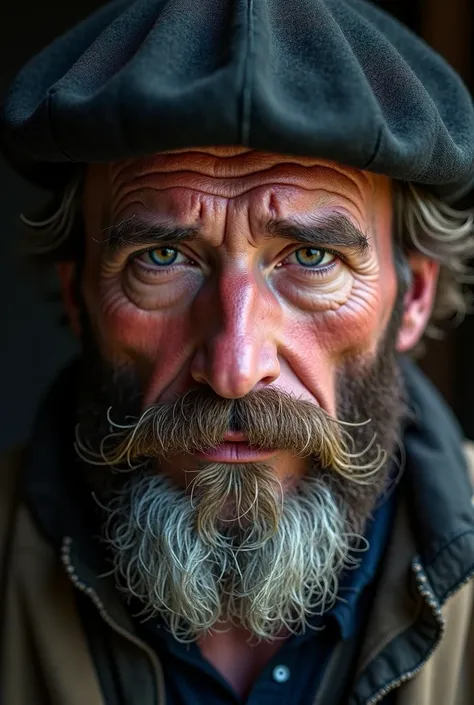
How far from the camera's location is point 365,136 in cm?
105

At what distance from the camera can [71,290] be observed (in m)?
1.57

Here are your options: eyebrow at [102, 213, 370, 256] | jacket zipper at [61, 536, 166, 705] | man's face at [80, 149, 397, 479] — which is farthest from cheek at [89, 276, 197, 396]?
jacket zipper at [61, 536, 166, 705]

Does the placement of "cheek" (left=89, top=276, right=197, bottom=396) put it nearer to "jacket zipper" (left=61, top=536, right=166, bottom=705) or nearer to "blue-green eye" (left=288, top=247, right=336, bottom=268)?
"blue-green eye" (left=288, top=247, right=336, bottom=268)

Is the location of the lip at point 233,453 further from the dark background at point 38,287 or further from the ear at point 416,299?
the dark background at point 38,287

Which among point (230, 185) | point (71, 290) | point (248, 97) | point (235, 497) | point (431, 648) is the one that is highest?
point (248, 97)

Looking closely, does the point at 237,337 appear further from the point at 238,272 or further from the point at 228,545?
the point at 228,545

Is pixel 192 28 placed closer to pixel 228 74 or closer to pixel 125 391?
pixel 228 74

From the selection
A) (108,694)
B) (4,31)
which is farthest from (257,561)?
(4,31)

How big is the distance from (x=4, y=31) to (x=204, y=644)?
2038 millimetres

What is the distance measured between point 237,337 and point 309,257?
0.23 m

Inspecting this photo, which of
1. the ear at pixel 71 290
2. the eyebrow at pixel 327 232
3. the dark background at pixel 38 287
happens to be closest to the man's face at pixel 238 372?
the eyebrow at pixel 327 232

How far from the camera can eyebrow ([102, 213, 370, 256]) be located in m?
1.22

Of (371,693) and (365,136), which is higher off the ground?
(365,136)

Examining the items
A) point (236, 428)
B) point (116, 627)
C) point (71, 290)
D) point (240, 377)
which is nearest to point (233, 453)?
point (236, 428)
